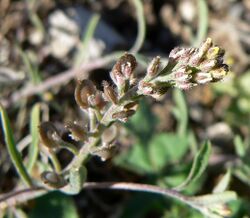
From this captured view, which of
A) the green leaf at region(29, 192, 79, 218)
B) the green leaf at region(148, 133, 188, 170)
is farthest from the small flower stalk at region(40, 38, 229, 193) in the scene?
the green leaf at region(148, 133, 188, 170)

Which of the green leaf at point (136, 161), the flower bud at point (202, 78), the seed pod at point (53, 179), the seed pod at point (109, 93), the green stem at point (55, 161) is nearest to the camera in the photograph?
the flower bud at point (202, 78)

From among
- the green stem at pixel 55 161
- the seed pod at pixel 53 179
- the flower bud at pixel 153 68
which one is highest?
the flower bud at pixel 153 68

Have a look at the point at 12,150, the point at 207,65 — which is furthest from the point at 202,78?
the point at 12,150

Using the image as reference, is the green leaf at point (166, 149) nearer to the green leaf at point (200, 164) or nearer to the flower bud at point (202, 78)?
the green leaf at point (200, 164)

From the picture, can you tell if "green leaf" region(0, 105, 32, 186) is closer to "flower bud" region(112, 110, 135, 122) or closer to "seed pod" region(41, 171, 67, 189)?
"seed pod" region(41, 171, 67, 189)

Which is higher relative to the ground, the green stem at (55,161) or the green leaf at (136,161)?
the green stem at (55,161)

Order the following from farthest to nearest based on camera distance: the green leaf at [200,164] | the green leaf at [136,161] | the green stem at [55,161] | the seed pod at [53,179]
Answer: the green leaf at [136,161], the green leaf at [200,164], the green stem at [55,161], the seed pod at [53,179]

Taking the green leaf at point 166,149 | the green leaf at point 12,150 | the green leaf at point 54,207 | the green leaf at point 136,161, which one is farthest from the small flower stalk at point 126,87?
the green leaf at point 166,149
